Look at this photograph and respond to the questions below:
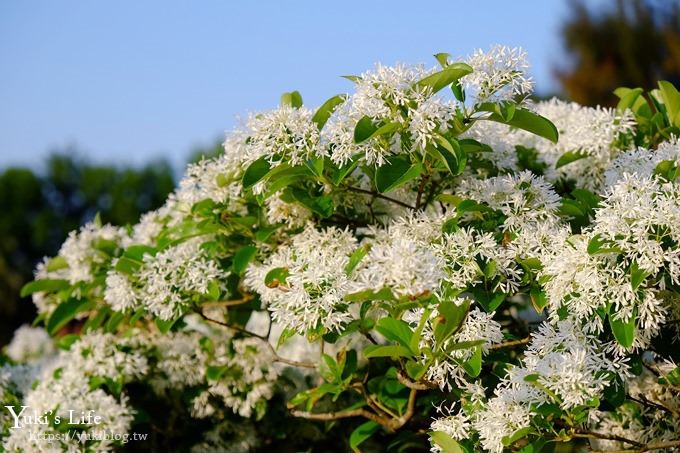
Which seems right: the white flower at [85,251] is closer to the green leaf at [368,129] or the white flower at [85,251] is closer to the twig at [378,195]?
the twig at [378,195]

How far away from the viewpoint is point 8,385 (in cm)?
305

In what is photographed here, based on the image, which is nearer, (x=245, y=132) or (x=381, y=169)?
(x=381, y=169)

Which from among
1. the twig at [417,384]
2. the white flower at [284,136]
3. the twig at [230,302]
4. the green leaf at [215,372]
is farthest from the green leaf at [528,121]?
the green leaf at [215,372]

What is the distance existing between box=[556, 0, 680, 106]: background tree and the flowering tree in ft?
58.0

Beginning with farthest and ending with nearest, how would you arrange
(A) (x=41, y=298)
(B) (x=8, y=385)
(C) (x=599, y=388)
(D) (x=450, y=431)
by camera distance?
(A) (x=41, y=298), (B) (x=8, y=385), (D) (x=450, y=431), (C) (x=599, y=388)

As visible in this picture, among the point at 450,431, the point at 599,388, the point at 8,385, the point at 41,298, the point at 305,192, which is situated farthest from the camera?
the point at 41,298

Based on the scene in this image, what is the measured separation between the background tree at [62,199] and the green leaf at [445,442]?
1626 cm

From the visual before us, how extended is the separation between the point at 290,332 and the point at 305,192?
43 cm

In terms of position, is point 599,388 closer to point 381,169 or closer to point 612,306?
point 612,306

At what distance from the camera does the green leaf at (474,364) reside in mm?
1776

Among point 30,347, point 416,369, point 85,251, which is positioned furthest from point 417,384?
point 30,347

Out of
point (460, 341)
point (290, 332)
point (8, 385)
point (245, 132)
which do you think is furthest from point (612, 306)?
point (8, 385)

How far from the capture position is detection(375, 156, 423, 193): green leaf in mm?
1901

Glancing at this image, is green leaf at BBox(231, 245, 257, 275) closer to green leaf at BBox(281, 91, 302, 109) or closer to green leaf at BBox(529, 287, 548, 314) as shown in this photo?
green leaf at BBox(281, 91, 302, 109)
